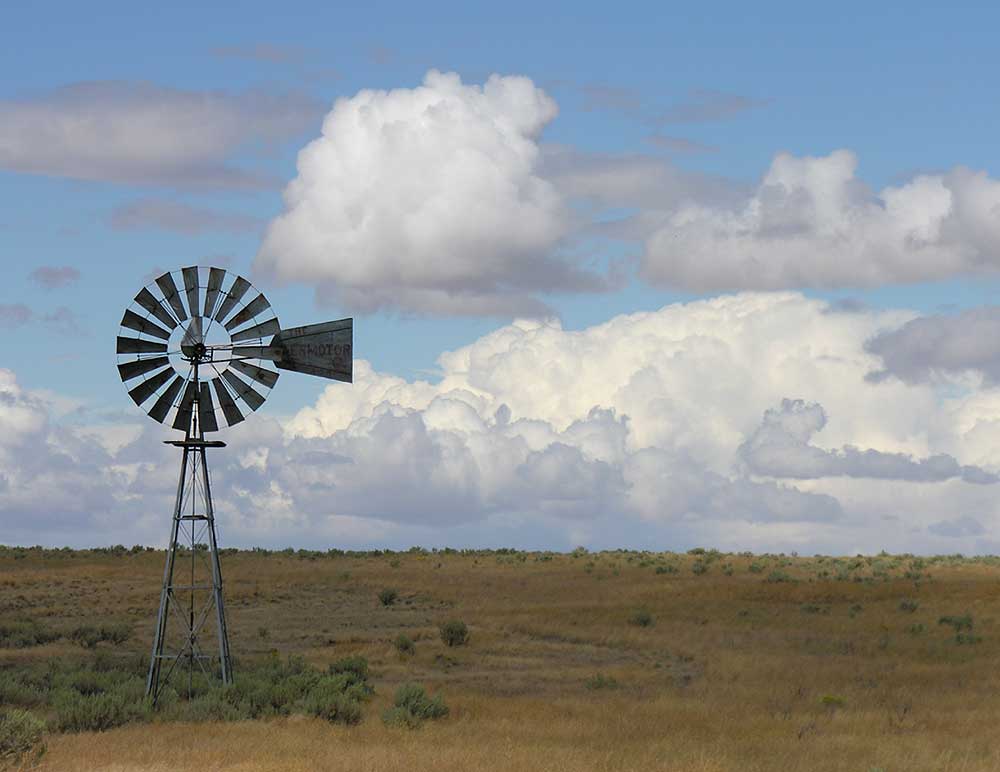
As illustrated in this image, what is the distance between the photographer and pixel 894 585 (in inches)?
2117

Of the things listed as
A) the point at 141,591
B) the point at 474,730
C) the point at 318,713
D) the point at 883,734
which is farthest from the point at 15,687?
the point at 141,591

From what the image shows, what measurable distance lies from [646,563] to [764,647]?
1054 inches

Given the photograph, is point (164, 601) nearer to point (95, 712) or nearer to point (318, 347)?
point (95, 712)

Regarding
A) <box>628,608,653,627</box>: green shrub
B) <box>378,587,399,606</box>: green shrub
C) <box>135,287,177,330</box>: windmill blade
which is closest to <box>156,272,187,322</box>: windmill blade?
<box>135,287,177,330</box>: windmill blade

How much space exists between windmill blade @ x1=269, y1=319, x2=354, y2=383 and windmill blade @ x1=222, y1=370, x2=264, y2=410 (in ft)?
2.82

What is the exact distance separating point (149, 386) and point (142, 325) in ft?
4.55

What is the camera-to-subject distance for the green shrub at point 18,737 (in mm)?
18000

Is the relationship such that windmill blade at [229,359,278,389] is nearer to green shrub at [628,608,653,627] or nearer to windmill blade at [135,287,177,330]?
windmill blade at [135,287,177,330]

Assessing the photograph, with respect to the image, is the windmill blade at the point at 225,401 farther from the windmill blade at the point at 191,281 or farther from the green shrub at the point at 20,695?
the green shrub at the point at 20,695

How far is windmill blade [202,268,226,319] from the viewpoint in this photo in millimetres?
28203

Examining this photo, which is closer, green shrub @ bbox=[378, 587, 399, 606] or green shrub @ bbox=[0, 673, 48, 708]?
green shrub @ bbox=[0, 673, 48, 708]

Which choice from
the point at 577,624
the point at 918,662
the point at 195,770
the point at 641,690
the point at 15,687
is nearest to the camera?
the point at 195,770

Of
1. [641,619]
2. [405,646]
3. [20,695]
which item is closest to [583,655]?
[405,646]

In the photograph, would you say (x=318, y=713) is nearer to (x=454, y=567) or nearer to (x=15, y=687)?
(x=15, y=687)
